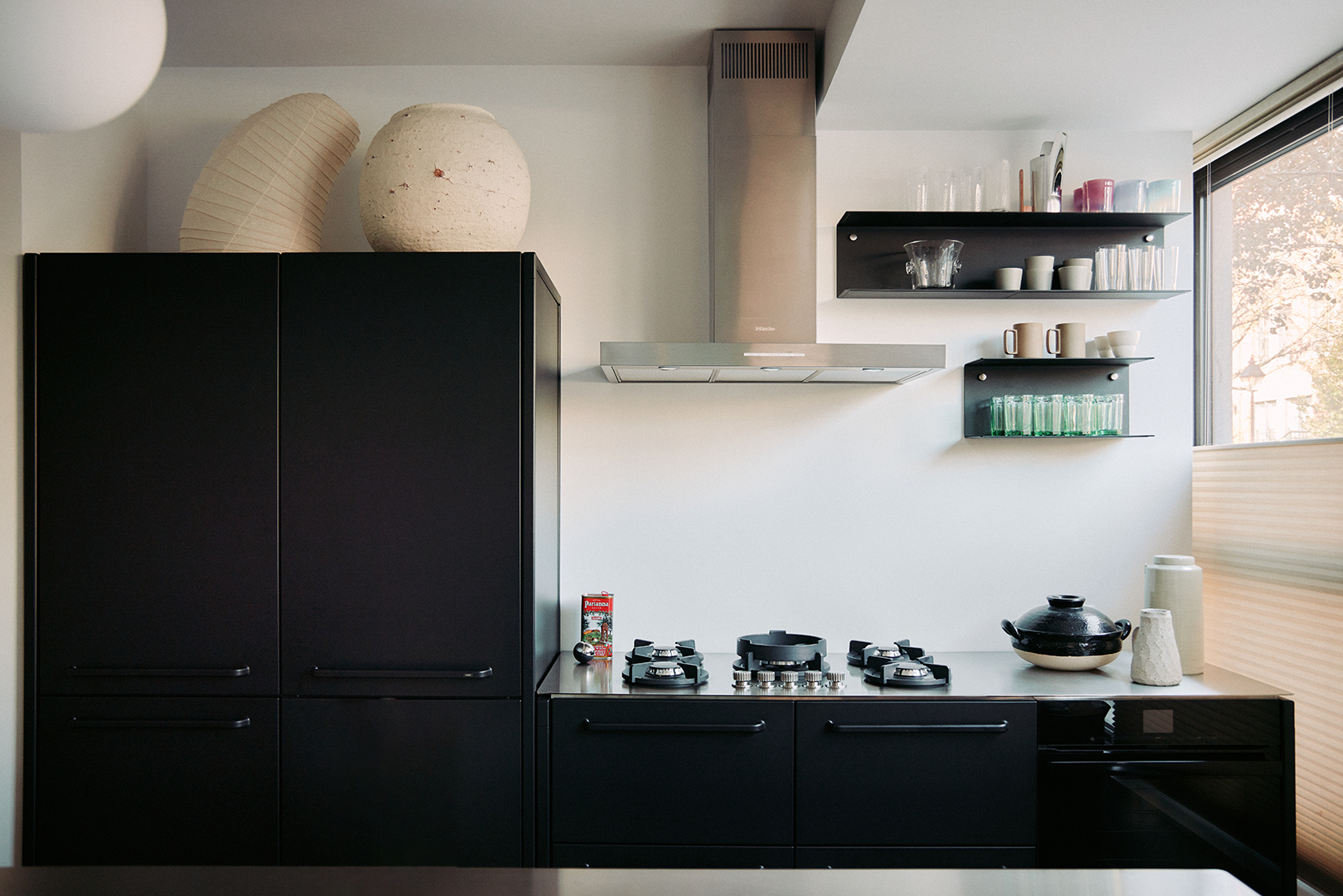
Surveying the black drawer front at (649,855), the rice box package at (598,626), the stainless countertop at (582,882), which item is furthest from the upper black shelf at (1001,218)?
the stainless countertop at (582,882)

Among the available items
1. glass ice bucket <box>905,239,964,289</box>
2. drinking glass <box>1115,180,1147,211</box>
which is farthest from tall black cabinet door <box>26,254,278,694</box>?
drinking glass <box>1115,180,1147,211</box>

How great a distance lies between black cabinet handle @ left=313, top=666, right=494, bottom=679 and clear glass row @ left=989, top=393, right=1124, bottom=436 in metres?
1.68

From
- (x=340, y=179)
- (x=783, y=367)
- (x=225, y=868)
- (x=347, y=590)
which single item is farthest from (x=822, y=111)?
(x=225, y=868)

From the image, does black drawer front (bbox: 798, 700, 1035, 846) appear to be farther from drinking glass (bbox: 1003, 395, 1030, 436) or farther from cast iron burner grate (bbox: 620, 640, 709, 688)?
drinking glass (bbox: 1003, 395, 1030, 436)

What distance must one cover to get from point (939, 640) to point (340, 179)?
7.86 feet

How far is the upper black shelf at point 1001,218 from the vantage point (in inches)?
101

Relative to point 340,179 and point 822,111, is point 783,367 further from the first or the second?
point 340,179

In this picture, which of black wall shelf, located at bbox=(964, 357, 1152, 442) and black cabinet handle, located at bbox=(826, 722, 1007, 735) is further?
black wall shelf, located at bbox=(964, 357, 1152, 442)

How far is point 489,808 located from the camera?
207 centimetres

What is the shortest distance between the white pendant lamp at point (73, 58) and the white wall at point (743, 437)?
1.81 meters

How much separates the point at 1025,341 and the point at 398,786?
216 cm

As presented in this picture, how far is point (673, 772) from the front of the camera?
210cm

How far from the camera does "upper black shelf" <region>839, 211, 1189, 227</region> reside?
2.57m

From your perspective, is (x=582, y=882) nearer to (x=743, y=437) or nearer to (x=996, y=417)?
(x=743, y=437)
